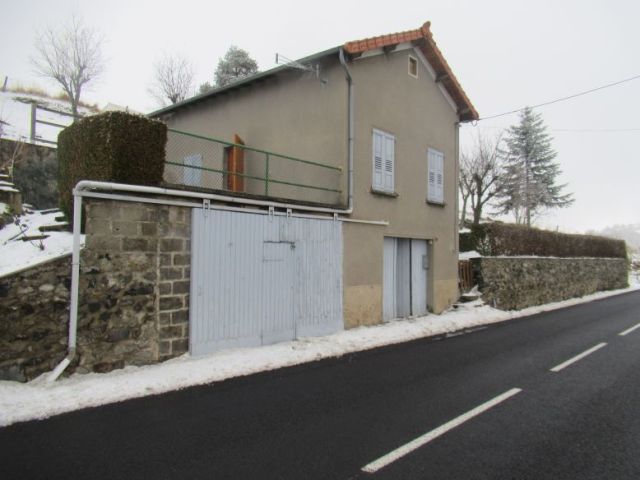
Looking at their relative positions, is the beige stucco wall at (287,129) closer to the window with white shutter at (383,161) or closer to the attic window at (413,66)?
the window with white shutter at (383,161)

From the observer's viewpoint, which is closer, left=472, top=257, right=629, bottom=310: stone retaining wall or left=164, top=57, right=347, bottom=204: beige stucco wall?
left=164, top=57, right=347, bottom=204: beige stucco wall

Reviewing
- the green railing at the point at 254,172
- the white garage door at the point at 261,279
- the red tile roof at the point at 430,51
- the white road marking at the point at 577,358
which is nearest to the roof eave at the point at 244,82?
the red tile roof at the point at 430,51

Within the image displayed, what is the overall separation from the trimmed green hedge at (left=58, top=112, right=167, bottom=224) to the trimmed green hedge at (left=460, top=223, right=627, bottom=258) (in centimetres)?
1350

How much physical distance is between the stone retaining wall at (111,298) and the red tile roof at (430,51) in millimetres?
6455

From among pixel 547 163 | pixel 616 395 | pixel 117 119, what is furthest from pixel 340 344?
pixel 547 163

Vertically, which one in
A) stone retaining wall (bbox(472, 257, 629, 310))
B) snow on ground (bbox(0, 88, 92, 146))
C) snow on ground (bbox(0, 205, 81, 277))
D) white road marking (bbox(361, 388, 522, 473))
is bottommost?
white road marking (bbox(361, 388, 522, 473))

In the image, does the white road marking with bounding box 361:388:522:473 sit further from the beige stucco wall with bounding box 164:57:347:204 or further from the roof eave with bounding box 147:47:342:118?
the roof eave with bounding box 147:47:342:118

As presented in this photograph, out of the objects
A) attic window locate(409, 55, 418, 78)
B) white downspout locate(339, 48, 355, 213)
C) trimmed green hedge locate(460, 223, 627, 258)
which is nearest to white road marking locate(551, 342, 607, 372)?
white downspout locate(339, 48, 355, 213)

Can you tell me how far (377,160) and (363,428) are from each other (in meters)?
8.12

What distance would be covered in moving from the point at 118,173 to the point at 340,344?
17.4 ft

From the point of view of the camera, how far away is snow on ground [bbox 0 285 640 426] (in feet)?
16.3

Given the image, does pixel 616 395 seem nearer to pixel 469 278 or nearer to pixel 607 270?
pixel 469 278

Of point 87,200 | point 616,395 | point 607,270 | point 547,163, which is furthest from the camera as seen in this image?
point 547,163

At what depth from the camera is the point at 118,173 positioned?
649cm
